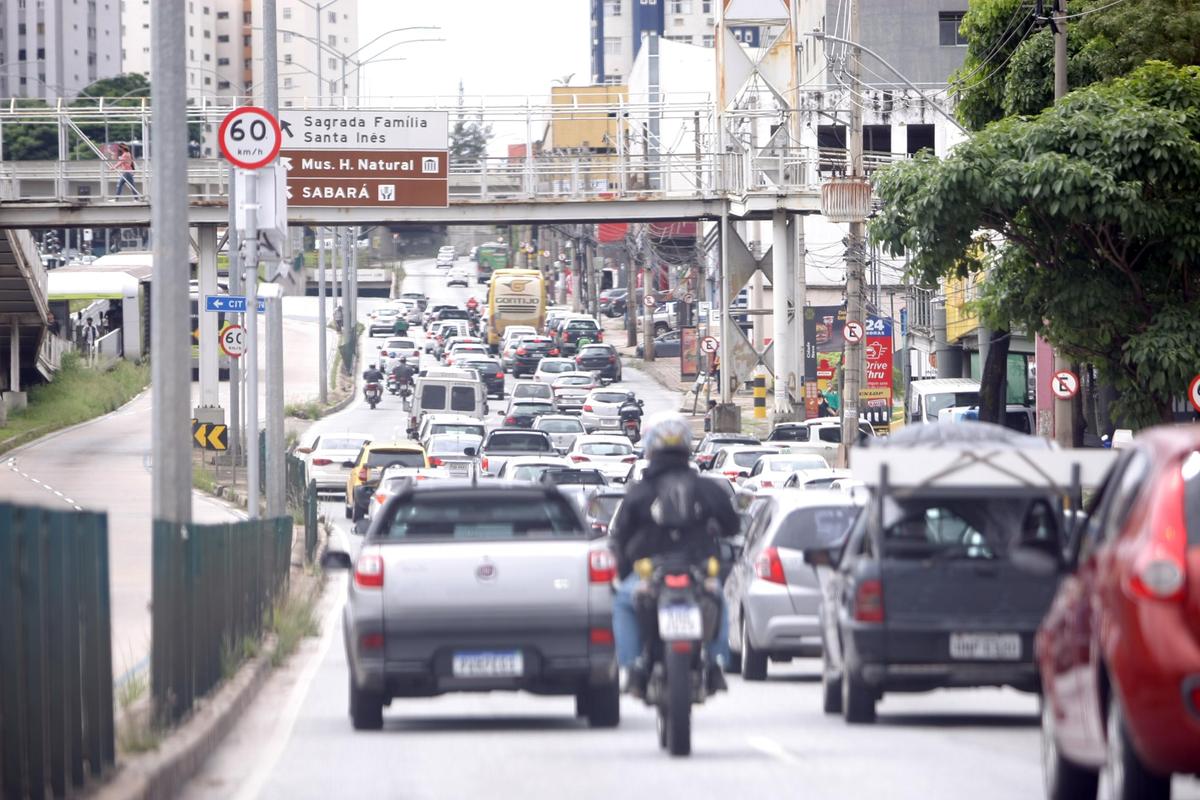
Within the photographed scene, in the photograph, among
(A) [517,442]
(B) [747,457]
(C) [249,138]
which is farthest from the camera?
(A) [517,442]

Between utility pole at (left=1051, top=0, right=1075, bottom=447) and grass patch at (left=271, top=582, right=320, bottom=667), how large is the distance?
13.2 metres

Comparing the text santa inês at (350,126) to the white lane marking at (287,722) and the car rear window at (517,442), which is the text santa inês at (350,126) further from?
Result: the white lane marking at (287,722)

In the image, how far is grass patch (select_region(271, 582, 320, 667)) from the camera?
57.2 feet

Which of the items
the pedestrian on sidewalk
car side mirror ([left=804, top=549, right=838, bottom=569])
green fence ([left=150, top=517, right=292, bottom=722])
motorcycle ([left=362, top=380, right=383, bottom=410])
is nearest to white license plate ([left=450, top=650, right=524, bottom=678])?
green fence ([left=150, top=517, right=292, bottom=722])

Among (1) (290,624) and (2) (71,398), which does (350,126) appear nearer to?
(2) (71,398)

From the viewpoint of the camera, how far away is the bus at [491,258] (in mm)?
159750

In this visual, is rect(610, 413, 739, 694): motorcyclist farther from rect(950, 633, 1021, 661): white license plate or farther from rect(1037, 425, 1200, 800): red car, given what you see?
rect(1037, 425, 1200, 800): red car

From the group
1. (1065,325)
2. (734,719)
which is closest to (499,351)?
(1065,325)

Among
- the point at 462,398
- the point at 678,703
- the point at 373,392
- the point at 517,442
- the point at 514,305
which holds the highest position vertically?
the point at 514,305

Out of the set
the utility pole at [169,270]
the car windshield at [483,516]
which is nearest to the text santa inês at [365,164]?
the utility pole at [169,270]

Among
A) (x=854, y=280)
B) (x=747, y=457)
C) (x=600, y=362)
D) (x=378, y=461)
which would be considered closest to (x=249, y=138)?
(x=378, y=461)

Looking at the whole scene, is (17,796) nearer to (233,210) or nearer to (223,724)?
(223,724)

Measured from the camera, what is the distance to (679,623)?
10.8 meters

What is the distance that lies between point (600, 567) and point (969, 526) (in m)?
2.36
